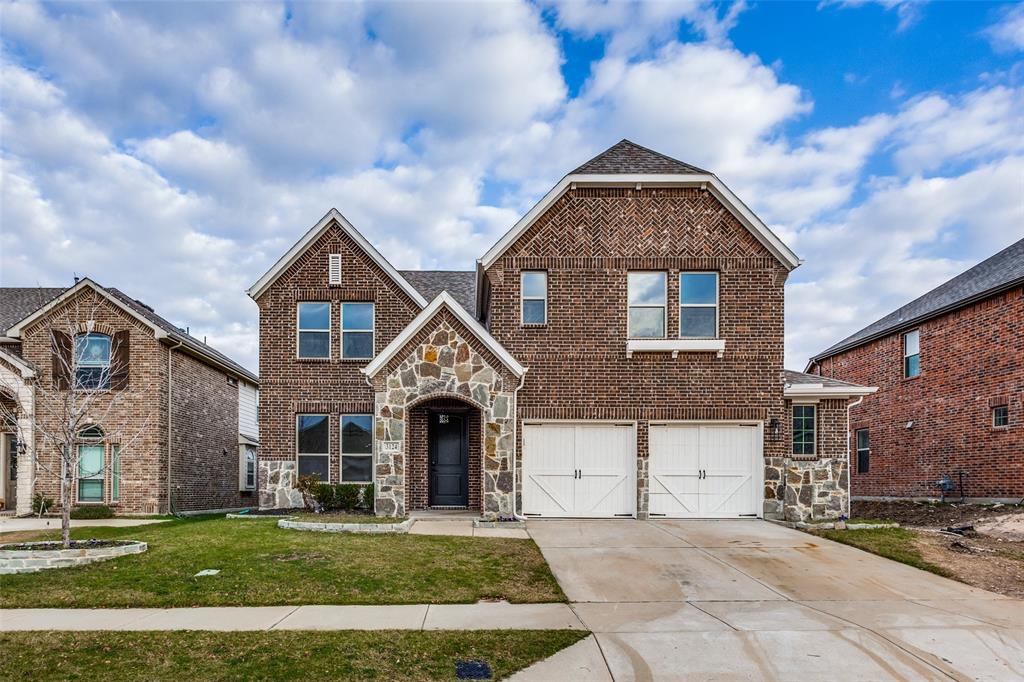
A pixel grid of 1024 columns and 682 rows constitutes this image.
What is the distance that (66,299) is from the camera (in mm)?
18109

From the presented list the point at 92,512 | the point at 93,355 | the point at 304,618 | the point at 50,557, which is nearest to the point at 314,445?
the point at 92,512

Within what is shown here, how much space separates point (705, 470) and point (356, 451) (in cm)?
907

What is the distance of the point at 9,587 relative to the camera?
28.8ft

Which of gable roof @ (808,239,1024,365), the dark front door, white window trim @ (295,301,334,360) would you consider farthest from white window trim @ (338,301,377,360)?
gable roof @ (808,239,1024,365)

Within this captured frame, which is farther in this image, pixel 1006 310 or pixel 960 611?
pixel 1006 310

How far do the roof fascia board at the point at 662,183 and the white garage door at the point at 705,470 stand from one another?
4378 mm

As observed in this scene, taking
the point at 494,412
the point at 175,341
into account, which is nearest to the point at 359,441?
the point at 494,412

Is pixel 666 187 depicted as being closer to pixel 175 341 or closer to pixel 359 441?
pixel 359 441

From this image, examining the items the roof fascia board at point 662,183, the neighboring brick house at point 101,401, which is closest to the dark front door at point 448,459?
the roof fascia board at point 662,183

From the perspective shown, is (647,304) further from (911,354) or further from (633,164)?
(911,354)

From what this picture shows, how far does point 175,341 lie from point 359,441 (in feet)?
20.8

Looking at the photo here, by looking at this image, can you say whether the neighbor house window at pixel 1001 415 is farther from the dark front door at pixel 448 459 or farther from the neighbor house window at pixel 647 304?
the dark front door at pixel 448 459

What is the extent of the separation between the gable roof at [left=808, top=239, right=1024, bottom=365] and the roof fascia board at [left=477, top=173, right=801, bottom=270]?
6.38m

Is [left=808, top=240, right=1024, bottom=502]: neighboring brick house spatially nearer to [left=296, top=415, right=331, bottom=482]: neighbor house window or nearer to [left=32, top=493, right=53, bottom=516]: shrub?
[left=296, top=415, right=331, bottom=482]: neighbor house window
